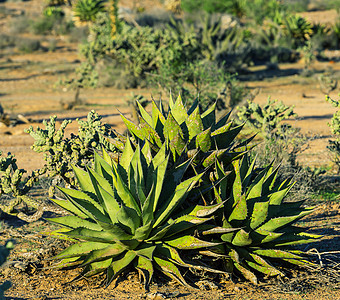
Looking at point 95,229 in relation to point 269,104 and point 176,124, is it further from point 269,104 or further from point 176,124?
point 269,104

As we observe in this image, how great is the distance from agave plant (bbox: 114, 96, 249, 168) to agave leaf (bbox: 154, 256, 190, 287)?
95cm

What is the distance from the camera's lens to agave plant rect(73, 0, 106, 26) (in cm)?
2959

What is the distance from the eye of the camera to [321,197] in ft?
24.8

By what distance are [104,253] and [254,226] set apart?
4.36ft

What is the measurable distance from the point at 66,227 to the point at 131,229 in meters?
0.72

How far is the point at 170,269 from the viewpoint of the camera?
409 centimetres

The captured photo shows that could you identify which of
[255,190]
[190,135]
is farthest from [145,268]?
[190,135]

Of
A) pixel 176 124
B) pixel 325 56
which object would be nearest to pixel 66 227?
pixel 176 124

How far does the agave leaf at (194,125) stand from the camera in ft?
15.2

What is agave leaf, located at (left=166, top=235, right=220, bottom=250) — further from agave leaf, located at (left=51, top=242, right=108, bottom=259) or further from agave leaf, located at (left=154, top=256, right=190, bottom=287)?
agave leaf, located at (left=51, top=242, right=108, bottom=259)

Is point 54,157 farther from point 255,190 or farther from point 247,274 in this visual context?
point 247,274

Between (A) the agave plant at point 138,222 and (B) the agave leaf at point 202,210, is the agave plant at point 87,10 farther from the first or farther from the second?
(B) the agave leaf at point 202,210

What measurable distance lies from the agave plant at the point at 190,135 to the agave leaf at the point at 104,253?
3.16 ft

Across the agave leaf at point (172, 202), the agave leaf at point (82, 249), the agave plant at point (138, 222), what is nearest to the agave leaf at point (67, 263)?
the agave plant at point (138, 222)
